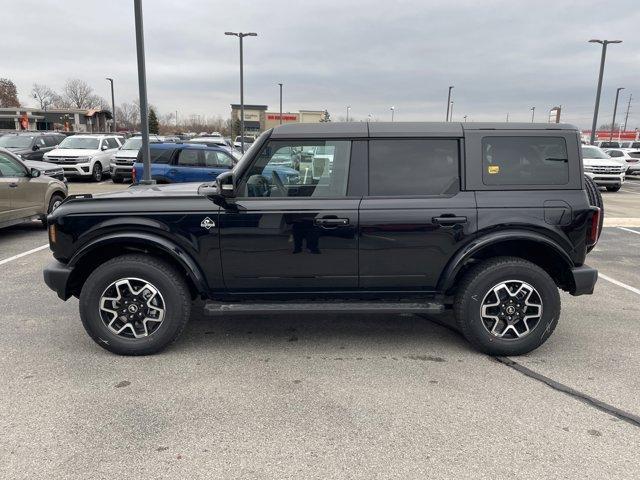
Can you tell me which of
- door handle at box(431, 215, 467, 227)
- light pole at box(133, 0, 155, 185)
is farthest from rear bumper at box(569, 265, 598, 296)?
light pole at box(133, 0, 155, 185)

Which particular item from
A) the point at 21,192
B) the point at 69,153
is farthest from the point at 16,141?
the point at 21,192

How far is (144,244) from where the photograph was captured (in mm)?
3969

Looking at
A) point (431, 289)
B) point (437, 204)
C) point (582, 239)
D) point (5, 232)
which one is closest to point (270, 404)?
point (431, 289)

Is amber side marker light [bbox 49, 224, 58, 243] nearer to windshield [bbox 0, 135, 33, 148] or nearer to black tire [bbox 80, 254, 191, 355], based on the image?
black tire [bbox 80, 254, 191, 355]

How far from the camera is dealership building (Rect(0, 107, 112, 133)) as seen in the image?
66.9 meters

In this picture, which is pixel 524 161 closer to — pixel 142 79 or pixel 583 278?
pixel 583 278

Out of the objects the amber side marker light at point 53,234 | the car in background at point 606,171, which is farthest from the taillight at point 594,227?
the car in background at point 606,171

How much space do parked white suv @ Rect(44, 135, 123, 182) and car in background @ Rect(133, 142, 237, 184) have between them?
612cm

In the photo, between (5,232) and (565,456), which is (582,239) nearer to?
(565,456)

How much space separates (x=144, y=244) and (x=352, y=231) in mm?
1660

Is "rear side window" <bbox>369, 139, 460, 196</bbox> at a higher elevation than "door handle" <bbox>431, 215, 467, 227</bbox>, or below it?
higher

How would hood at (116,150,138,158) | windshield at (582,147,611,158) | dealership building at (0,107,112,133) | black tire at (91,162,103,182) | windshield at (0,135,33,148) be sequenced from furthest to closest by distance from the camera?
1. dealership building at (0,107,112,133)
2. windshield at (582,147,611,158)
3. windshield at (0,135,33,148)
4. black tire at (91,162,103,182)
5. hood at (116,150,138,158)

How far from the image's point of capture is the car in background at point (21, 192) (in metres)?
7.96

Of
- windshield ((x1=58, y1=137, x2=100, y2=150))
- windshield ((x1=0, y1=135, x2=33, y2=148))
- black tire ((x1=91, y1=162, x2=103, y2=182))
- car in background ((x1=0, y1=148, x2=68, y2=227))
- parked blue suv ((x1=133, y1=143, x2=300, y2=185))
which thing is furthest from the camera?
windshield ((x1=58, y1=137, x2=100, y2=150))
